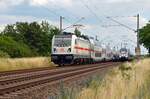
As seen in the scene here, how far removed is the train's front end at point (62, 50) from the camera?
49.8 meters

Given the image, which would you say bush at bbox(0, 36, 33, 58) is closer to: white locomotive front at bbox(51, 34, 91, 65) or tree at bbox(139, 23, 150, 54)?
tree at bbox(139, 23, 150, 54)

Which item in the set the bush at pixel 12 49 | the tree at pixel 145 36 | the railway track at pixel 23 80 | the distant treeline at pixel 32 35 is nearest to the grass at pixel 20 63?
the railway track at pixel 23 80

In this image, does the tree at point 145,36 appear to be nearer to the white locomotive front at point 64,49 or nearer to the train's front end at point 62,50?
the white locomotive front at point 64,49

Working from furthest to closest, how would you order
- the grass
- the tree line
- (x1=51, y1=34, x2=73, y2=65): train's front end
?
the tree line, (x1=51, y1=34, x2=73, y2=65): train's front end, the grass

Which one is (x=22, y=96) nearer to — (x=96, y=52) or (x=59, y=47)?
(x=59, y=47)

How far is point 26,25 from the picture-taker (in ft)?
396

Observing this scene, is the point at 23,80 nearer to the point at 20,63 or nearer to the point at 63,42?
the point at 20,63

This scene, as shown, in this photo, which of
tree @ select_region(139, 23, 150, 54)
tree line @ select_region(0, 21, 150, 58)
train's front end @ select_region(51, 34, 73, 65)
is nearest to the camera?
train's front end @ select_region(51, 34, 73, 65)

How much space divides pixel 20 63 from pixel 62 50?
571 centimetres

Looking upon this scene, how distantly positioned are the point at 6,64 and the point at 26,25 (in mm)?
78385

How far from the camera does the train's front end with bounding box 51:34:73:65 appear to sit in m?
49.8

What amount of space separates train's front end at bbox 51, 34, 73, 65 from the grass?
7.65 feet

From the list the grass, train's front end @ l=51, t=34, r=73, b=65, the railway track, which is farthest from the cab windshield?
the railway track

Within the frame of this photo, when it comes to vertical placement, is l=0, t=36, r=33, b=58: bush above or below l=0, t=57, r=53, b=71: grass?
above
